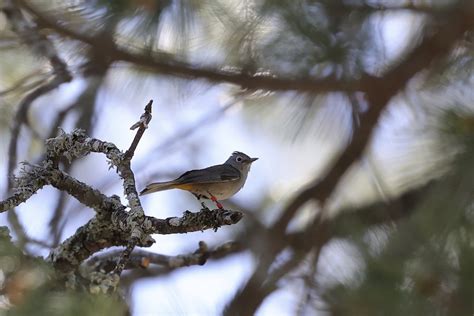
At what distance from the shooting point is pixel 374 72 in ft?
9.34

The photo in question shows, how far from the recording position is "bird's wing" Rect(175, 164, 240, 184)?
297 centimetres

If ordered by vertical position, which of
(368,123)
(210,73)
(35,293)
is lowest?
(368,123)

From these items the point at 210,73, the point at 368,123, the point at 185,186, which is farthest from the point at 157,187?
the point at 368,123

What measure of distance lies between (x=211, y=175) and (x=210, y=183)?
3 centimetres

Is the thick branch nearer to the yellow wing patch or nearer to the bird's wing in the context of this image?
the bird's wing

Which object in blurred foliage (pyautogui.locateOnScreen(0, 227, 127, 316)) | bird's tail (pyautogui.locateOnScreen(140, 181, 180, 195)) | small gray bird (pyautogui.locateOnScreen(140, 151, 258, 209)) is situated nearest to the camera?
blurred foliage (pyautogui.locateOnScreen(0, 227, 127, 316))

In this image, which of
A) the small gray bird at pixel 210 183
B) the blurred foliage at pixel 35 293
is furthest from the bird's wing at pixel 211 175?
the blurred foliage at pixel 35 293

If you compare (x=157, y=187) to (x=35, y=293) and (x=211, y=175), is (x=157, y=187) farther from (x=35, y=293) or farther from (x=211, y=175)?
(x=35, y=293)

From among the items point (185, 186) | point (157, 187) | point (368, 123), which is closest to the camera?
point (157, 187)

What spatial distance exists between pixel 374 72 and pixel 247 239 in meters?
1.14

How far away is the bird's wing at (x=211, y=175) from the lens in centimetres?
297

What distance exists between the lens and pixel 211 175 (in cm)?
307

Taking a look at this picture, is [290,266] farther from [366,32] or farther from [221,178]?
[366,32]

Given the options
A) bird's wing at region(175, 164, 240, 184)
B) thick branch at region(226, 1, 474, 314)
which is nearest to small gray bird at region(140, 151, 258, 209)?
bird's wing at region(175, 164, 240, 184)
